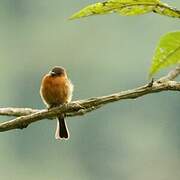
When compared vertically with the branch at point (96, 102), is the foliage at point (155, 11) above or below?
above

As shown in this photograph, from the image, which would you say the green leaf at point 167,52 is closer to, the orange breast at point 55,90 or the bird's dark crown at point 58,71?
the orange breast at point 55,90

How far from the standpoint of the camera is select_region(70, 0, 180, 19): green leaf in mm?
1476

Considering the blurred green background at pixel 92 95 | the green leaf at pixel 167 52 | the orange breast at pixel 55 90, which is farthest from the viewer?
the blurred green background at pixel 92 95

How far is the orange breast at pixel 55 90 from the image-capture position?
458 cm

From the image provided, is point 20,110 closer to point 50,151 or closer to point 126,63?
point 50,151

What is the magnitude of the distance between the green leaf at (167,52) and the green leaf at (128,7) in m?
0.04

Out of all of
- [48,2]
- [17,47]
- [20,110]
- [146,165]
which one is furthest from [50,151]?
[20,110]

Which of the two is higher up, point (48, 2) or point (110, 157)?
point (48, 2)

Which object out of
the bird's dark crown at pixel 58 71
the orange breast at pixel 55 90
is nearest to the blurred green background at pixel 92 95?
the bird's dark crown at pixel 58 71

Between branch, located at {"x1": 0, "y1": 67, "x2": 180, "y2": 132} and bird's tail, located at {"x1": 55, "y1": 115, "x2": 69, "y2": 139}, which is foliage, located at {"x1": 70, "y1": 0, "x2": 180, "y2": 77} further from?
bird's tail, located at {"x1": 55, "y1": 115, "x2": 69, "y2": 139}

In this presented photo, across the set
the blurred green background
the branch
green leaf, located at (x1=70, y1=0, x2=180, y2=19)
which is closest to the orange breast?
the branch

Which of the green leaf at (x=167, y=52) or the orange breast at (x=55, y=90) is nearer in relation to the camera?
the green leaf at (x=167, y=52)

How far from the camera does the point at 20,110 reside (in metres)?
2.60

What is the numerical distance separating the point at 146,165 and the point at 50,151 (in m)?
5.28
